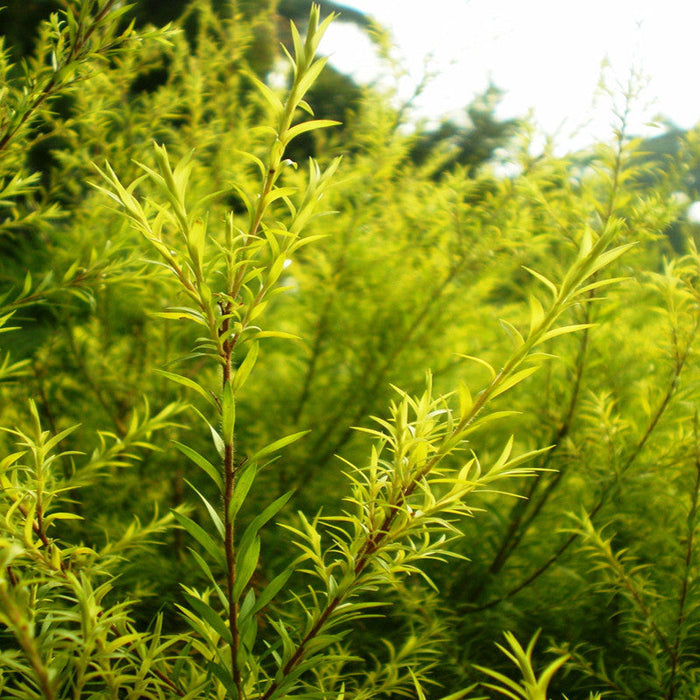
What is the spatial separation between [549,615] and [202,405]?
594 millimetres

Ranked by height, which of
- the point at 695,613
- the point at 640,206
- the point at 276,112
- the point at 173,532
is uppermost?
the point at 640,206

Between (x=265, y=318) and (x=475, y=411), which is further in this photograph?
(x=265, y=318)

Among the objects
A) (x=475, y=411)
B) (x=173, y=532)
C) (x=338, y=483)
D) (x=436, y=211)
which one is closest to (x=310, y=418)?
(x=338, y=483)

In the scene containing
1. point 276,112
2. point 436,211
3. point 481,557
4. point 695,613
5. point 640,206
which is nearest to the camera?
point 276,112

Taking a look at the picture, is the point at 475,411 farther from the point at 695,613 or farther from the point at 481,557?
the point at 481,557

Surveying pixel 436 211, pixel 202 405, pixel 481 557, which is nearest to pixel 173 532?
pixel 202 405

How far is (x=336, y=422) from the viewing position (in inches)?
34.9

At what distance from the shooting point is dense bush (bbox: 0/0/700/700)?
0.31 meters

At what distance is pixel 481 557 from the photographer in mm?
795

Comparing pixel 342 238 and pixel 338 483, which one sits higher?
pixel 342 238

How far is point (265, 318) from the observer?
3.19 feet

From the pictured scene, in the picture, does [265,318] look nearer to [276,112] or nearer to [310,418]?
[310,418]

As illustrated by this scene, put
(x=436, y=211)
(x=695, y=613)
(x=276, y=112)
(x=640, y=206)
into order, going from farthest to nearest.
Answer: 1. (x=436, y=211)
2. (x=640, y=206)
3. (x=695, y=613)
4. (x=276, y=112)

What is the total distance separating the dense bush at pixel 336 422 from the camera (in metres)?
0.31
